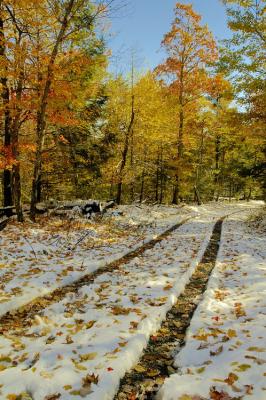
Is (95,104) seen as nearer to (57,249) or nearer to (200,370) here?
(57,249)

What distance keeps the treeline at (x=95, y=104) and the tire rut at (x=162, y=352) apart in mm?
9013

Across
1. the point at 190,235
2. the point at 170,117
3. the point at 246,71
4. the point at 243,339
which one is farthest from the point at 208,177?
the point at 243,339

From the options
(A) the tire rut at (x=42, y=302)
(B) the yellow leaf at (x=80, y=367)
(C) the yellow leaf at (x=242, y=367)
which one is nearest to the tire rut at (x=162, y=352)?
(B) the yellow leaf at (x=80, y=367)

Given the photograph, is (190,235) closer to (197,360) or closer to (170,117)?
(197,360)

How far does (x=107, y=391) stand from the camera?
11.8 feet

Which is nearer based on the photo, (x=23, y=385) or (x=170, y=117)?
(x=23, y=385)

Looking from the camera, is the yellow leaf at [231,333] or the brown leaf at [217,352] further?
the yellow leaf at [231,333]

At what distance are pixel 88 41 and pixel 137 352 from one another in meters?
16.5

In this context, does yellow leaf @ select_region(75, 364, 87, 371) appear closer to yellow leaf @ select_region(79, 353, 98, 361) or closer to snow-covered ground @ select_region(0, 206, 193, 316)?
yellow leaf @ select_region(79, 353, 98, 361)

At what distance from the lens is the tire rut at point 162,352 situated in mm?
3768

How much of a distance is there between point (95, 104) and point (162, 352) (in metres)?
19.1

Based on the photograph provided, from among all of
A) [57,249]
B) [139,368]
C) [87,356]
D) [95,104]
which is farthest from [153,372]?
[95,104]

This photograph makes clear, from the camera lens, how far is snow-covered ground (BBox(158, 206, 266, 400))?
11.6 feet

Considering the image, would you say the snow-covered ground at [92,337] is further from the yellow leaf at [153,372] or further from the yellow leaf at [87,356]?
the yellow leaf at [153,372]
